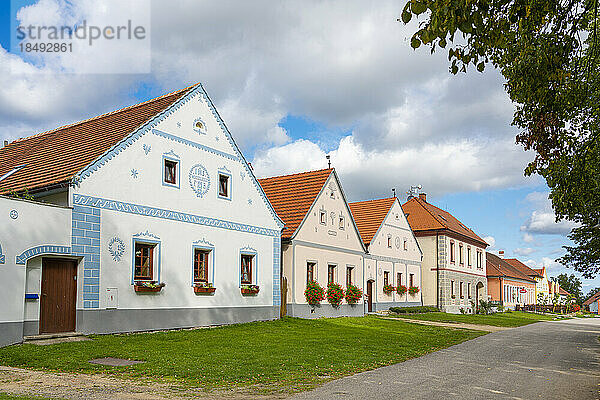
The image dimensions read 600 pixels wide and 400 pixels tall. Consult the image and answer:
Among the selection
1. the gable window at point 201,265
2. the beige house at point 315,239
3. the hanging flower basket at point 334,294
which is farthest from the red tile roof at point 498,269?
the gable window at point 201,265

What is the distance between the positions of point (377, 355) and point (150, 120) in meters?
10.4

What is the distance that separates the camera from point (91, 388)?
32.3 feet

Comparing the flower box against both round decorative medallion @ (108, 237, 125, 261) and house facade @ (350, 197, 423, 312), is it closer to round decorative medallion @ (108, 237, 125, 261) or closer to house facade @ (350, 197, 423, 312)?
round decorative medallion @ (108, 237, 125, 261)

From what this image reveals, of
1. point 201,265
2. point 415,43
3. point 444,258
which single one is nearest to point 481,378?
point 415,43

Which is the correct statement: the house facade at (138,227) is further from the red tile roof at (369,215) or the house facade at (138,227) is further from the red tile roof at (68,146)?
the red tile roof at (369,215)

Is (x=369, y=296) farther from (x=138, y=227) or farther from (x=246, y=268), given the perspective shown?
(x=138, y=227)

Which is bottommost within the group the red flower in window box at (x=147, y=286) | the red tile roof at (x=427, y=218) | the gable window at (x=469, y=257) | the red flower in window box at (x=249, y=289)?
the red flower in window box at (x=249, y=289)

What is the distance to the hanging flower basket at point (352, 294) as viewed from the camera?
3081 cm

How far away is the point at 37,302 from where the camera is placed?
620 inches

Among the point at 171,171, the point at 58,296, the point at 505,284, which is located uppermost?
the point at 171,171

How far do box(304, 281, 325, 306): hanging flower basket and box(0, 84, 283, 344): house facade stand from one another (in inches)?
105

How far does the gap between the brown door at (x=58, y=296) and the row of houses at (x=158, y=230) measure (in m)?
0.03

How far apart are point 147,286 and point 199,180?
4.60 m

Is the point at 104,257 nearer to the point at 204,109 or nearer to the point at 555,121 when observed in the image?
the point at 204,109
